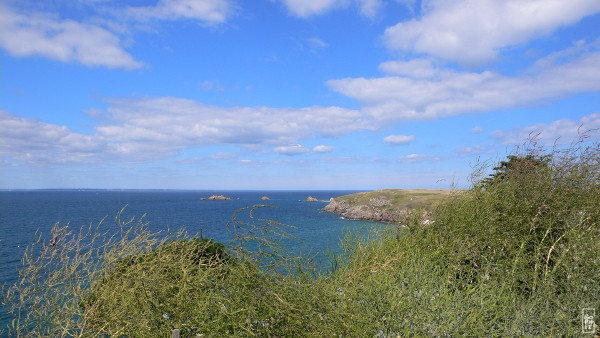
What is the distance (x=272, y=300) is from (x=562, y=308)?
6.15 meters

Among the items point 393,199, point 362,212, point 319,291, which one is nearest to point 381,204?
point 393,199

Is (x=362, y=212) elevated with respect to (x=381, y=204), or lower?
lower

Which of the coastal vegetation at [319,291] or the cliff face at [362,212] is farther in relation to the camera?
the cliff face at [362,212]

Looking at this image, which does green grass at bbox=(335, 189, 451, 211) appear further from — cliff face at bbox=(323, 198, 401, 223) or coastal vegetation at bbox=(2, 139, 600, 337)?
coastal vegetation at bbox=(2, 139, 600, 337)

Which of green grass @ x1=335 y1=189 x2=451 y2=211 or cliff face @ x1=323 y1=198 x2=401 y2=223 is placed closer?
cliff face @ x1=323 y1=198 x2=401 y2=223

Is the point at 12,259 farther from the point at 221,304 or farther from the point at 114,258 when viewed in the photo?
the point at 221,304

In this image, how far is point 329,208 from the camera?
370 feet

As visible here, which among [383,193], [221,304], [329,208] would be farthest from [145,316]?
[329,208]

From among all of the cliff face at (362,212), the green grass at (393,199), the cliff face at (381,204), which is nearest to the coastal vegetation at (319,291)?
the cliff face at (362,212)

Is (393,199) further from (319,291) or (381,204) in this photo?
(319,291)

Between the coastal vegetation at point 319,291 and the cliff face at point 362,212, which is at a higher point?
the coastal vegetation at point 319,291

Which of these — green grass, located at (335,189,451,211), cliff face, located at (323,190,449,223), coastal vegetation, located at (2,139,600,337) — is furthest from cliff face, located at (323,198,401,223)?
coastal vegetation, located at (2,139,600,337)

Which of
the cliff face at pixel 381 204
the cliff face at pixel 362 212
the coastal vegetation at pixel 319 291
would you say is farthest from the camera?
the cliff face at pixel 362 212

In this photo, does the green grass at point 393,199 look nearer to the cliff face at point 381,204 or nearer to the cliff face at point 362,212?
the cliff face at point 381,204
